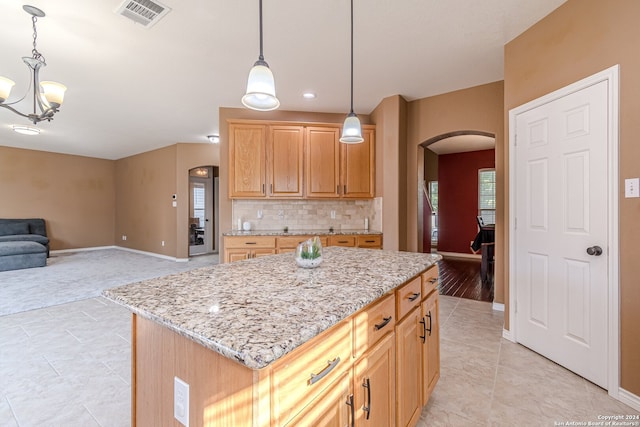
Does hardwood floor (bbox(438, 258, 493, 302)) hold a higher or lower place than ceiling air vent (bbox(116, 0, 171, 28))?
lower

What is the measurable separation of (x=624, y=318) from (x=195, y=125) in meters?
6.00

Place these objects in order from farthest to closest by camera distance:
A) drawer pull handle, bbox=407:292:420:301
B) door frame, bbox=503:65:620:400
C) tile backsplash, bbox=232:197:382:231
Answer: tile backsplash, bbox=232:197:382:231 < door frame, bbox=503:65:620:400 < drawer pull handle, bbox=407:292:420:301

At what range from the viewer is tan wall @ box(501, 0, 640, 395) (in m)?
1.75

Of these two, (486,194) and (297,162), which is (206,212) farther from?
(486,194)

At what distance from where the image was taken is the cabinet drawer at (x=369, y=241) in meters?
3.96

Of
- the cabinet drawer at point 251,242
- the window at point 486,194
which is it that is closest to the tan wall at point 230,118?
the cabinet drawer at point 251,242

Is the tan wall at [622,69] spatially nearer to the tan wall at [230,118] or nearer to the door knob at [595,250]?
the door knob at [595,250]

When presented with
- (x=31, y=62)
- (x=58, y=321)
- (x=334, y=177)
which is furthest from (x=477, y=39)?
(x=58, y=321)

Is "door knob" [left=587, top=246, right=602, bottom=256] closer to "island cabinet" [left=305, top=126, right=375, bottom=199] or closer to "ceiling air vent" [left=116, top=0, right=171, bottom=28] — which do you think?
"island cabinet" [left=305, top=126, right=375, bottom=199]

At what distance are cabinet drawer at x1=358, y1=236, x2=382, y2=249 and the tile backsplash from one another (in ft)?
0.92

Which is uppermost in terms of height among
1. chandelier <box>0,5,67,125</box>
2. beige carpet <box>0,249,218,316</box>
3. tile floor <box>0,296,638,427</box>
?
chandelier <box>0,5,67,125</box>

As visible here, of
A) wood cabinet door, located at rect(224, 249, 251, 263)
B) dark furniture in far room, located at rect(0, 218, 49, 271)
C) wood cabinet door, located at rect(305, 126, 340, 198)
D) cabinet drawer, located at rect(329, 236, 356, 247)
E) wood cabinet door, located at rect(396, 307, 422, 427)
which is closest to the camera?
wood cabinet door, located at rect(396, 307, 422, 427)

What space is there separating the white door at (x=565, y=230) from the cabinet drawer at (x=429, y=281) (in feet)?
3.84

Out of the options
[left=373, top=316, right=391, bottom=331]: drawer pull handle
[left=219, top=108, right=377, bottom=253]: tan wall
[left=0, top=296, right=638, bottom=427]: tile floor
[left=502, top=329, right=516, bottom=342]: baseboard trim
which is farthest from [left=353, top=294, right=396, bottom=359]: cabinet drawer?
[left=219, top=108, right=377, bottom=253]: tan wall
